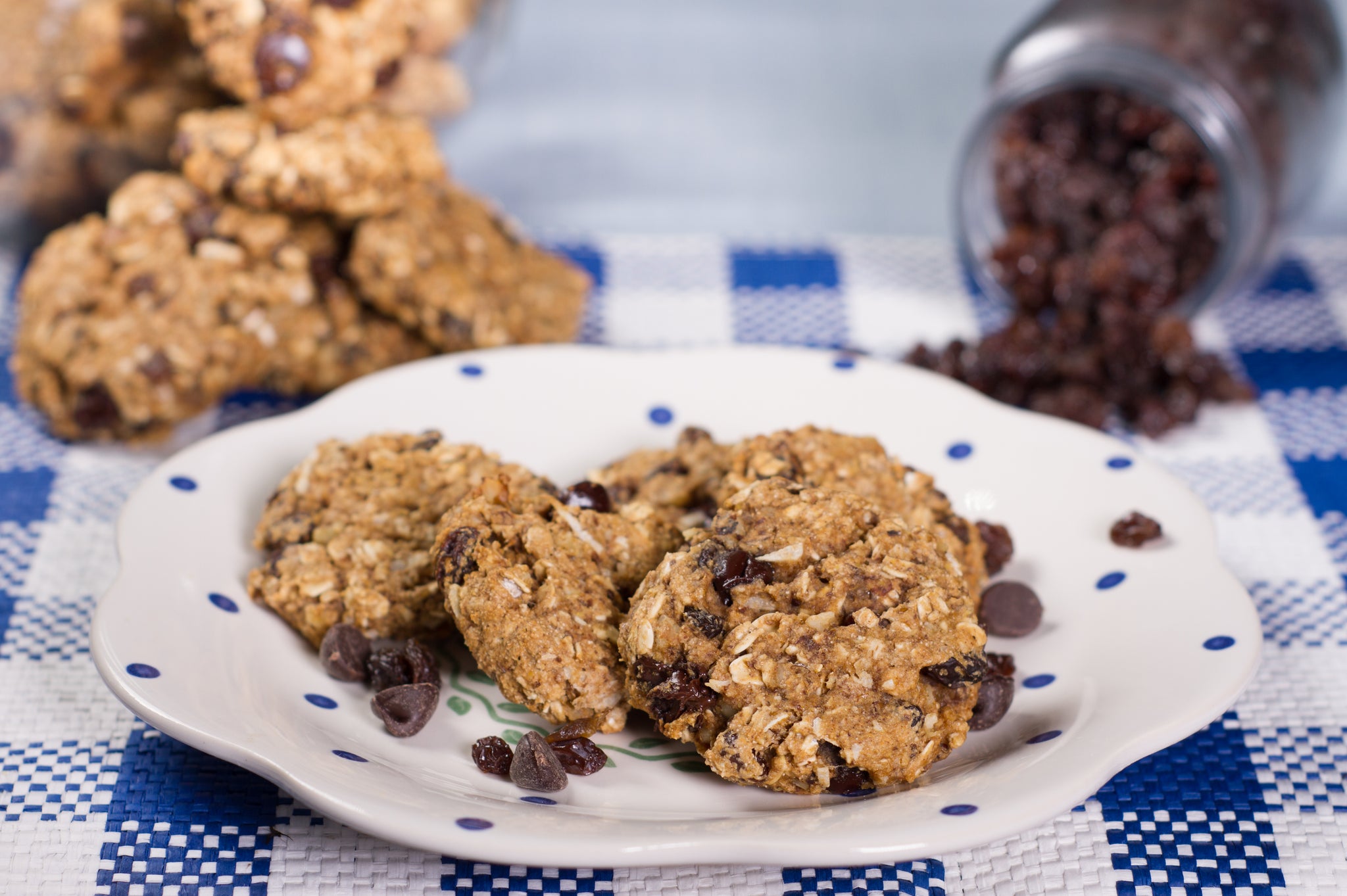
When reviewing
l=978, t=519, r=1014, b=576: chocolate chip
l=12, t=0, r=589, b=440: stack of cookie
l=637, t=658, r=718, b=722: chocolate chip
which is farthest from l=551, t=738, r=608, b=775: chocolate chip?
l=12, t=0, r=589, b=440: stack of cookie

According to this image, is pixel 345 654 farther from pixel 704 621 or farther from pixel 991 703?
pixel 991 703

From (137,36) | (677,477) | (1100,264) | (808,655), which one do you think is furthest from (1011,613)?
(137,36)

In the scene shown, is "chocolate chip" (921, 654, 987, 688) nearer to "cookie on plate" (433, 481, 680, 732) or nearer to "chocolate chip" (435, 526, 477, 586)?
"cookie on plate" (433, 481, 680, 732)

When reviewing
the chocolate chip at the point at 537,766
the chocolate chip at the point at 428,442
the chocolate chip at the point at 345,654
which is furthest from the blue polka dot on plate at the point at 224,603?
the chocolate chip at the point at 537,766

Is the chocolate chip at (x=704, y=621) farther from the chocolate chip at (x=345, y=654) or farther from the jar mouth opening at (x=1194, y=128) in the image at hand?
the jar mouth opening at (x=1194, y=128)

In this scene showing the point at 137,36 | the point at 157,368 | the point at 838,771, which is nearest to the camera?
the point at 838,771

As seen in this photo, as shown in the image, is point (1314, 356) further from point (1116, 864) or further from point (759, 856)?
point (759, 856)
